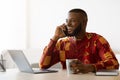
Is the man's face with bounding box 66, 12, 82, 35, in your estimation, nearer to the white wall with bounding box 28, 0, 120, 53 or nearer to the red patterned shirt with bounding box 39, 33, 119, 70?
the red patterned shirt with bounding box 39, 33, 119, 70

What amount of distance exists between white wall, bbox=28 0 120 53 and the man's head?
133 centimetres

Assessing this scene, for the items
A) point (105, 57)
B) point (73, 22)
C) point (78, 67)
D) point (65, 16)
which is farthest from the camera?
point (65, 16)

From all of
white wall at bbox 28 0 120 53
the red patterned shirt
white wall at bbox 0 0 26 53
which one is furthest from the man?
white wall at bbox 0 0 26 53

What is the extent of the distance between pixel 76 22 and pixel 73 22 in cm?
3

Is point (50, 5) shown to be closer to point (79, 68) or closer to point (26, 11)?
point (26, 11)

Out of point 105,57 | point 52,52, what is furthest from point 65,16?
point 105,57

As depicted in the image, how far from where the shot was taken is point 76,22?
2.36 metres

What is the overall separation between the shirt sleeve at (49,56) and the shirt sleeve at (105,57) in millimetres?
368

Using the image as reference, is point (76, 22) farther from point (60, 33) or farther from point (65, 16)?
point (65, 16)

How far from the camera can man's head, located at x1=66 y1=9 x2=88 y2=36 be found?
92.5 inches

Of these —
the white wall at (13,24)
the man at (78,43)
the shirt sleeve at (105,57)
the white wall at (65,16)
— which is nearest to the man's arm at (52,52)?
the man at (78,43)

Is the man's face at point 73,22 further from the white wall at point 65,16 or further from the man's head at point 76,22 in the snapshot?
the white wall at point 65,16

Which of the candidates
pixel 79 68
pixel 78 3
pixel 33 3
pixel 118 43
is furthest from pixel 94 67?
pixel 33 3

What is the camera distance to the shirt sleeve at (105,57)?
2088mm
